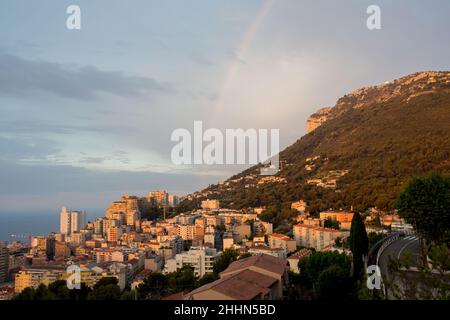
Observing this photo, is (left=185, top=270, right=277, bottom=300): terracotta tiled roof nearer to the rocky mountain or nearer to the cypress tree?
the cypress tree

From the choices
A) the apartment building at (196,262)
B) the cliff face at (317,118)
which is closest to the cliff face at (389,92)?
the cliff face at (317,118)

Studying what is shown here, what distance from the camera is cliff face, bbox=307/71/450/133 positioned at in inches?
2058

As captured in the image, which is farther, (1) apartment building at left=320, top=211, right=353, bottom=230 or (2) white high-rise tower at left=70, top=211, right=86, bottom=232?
(2) white high-rise tower at left=70, top=211, right=86, bottom=232

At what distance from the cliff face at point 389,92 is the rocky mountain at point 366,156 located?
8.9 inches

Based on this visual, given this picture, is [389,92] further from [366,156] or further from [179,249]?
[179,249]

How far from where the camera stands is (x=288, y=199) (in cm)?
4047

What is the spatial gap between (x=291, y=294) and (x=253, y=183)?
41.7 m

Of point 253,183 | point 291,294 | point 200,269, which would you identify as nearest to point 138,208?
point 253,183

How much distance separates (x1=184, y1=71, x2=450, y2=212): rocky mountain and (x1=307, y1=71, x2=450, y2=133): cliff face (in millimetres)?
225

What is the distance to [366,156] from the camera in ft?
133

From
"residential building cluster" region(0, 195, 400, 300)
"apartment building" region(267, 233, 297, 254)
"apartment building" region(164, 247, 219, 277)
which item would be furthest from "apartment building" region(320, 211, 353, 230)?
"apartment building" region(164, 247, 219, 277)

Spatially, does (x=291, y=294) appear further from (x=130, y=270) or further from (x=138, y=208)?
(x=138, y=208)

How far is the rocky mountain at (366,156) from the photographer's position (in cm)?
3291
